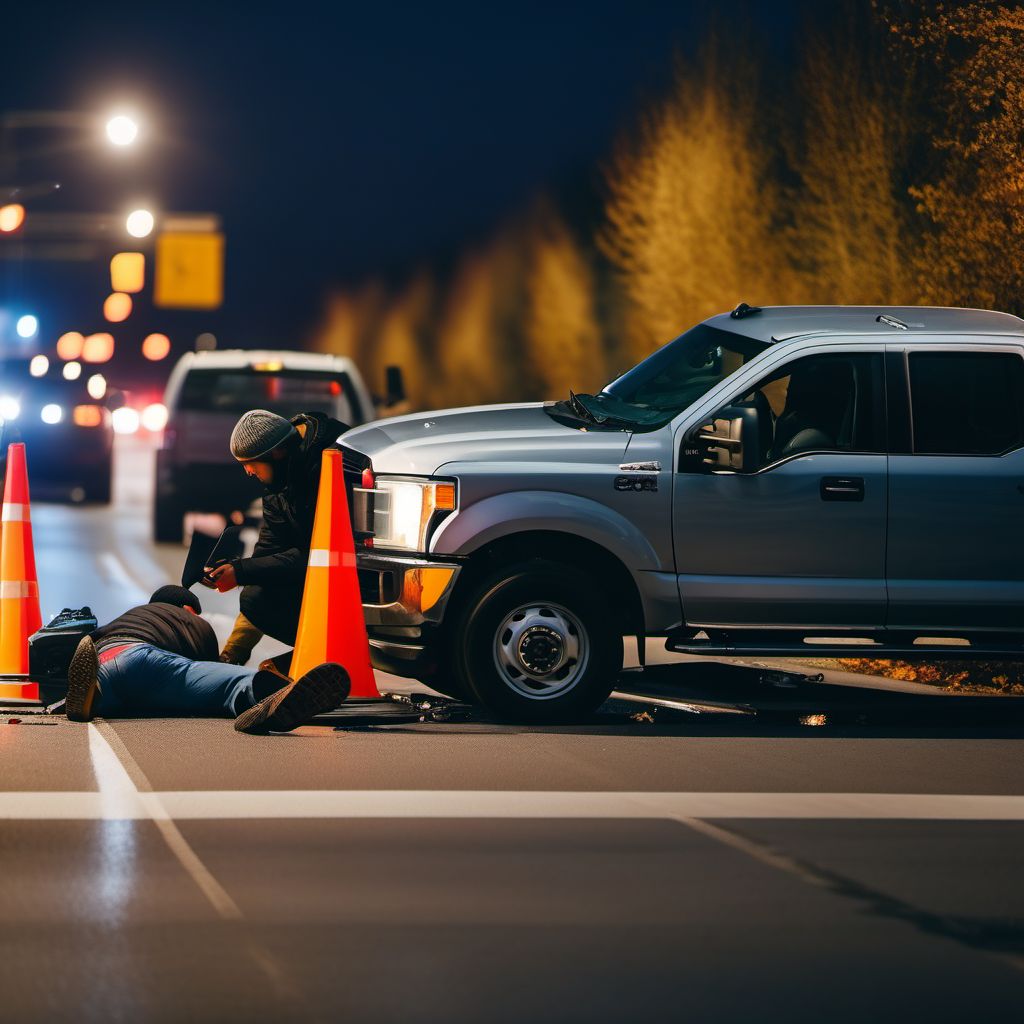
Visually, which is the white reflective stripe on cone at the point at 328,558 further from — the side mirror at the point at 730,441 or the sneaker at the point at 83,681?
the side mirror at the point at 730,441

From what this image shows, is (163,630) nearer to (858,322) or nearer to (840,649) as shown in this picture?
(840,649)

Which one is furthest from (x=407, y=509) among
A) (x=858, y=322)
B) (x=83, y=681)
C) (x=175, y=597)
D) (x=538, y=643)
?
(x=858, y=322)

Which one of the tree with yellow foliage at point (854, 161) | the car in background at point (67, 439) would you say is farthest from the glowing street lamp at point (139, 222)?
the tree with yellow foliage at point (854, 161)

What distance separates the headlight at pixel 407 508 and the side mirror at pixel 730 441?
1.26 metres

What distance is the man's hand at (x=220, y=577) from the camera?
37.3ft

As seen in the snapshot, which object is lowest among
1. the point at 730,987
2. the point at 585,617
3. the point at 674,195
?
the point at 730,987

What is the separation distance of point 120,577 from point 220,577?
10.6m

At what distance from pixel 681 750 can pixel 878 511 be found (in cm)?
168

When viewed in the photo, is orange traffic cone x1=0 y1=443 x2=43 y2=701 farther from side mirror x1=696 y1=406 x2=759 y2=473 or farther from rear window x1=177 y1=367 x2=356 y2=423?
rear window x1=177 y1=367 x2=356 y2=423

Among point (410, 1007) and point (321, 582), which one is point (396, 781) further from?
point (410, 1007)

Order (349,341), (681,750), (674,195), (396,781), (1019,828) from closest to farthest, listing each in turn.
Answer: (1019,828) < (396,781) < (681,750) < (674,195) < (349,341)

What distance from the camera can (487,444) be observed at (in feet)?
37.4

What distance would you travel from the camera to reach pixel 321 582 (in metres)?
11.2

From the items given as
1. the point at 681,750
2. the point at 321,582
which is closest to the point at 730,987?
the point at 681,750
